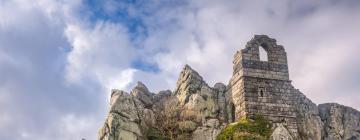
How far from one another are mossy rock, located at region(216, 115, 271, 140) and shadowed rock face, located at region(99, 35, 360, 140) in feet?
1.85

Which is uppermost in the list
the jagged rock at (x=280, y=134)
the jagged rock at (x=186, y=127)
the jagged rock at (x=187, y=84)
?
the jagged rock at (x=187, y=84)

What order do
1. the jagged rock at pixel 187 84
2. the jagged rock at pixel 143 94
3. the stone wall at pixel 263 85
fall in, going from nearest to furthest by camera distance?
the stone wall at pixel 263 85, the jagged rock at pixel 143 94, the jagged rock at pixel 187 84

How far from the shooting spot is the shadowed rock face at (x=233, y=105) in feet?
116

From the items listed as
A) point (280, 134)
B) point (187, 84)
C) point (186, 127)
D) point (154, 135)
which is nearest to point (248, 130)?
point (280, 134)

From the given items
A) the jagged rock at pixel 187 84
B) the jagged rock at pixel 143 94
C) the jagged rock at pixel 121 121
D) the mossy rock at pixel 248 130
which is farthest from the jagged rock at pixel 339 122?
the jagged rock at pixel 121 121

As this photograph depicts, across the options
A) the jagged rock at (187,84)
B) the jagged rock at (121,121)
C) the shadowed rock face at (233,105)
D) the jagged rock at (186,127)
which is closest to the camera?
the jagged rock at (121,121)

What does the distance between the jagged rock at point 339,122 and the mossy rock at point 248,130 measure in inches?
333

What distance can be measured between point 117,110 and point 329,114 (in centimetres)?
1868

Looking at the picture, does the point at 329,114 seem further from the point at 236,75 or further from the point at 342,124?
the point at 236,75

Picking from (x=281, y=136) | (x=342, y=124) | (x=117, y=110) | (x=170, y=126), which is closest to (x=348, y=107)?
(x=342, y=124)

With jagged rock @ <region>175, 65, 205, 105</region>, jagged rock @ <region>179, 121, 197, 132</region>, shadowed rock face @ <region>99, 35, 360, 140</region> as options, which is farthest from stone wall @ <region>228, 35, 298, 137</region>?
jagged rock @ <region>179, 121, 197, 132</region>

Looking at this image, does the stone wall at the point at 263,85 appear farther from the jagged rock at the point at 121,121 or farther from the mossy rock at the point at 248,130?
the jagged rock at the point at 121,121

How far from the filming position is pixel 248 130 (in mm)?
33594

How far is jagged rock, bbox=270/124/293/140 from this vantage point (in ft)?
111
